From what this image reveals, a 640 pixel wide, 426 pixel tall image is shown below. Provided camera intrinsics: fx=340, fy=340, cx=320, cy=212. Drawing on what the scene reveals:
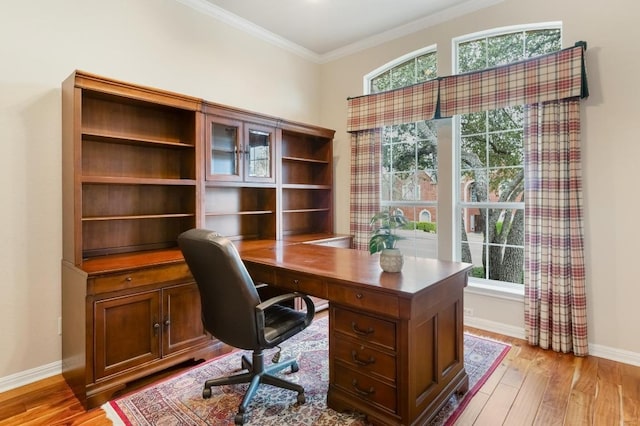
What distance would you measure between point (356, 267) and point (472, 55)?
260 centimetres

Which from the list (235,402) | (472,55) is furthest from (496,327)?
(472,55)

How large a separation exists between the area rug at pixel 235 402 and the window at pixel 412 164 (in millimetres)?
1468

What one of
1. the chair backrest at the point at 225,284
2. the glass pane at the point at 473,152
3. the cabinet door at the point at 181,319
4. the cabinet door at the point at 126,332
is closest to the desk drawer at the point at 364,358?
the chair backrest at the point at 225,284

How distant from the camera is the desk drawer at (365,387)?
5.72ft

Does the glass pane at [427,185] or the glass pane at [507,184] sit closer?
the glass pane at [507,184]

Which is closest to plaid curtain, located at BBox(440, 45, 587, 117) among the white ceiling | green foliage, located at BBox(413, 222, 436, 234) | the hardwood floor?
the white ceiling

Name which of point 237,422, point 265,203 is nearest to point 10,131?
point 265,203

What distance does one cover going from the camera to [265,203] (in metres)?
3.69

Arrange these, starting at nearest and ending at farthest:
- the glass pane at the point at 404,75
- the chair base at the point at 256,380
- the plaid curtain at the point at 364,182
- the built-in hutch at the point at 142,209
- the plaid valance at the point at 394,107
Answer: the chair base at the point at 256,380 → the built-in hutch at the point at 142,209 → the plaid valance at the point at 394,107 → the glass pane at the point at 404,75 → the plaid curtain at the point at 364,182

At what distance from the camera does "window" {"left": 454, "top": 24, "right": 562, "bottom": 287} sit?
3102 millimetres

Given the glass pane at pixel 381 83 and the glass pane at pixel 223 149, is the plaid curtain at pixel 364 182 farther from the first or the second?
the glass pane at pixel 223 149

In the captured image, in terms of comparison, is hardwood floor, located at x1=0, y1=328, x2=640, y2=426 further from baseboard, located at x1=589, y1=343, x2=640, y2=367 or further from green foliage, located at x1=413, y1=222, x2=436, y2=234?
green foliage, located at x1=413, y1=222, x2=436, y2=234

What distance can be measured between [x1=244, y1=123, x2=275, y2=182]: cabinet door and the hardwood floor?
1.96 m

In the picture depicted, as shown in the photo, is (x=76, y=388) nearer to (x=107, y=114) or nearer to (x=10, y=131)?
(x=10, y=131)
